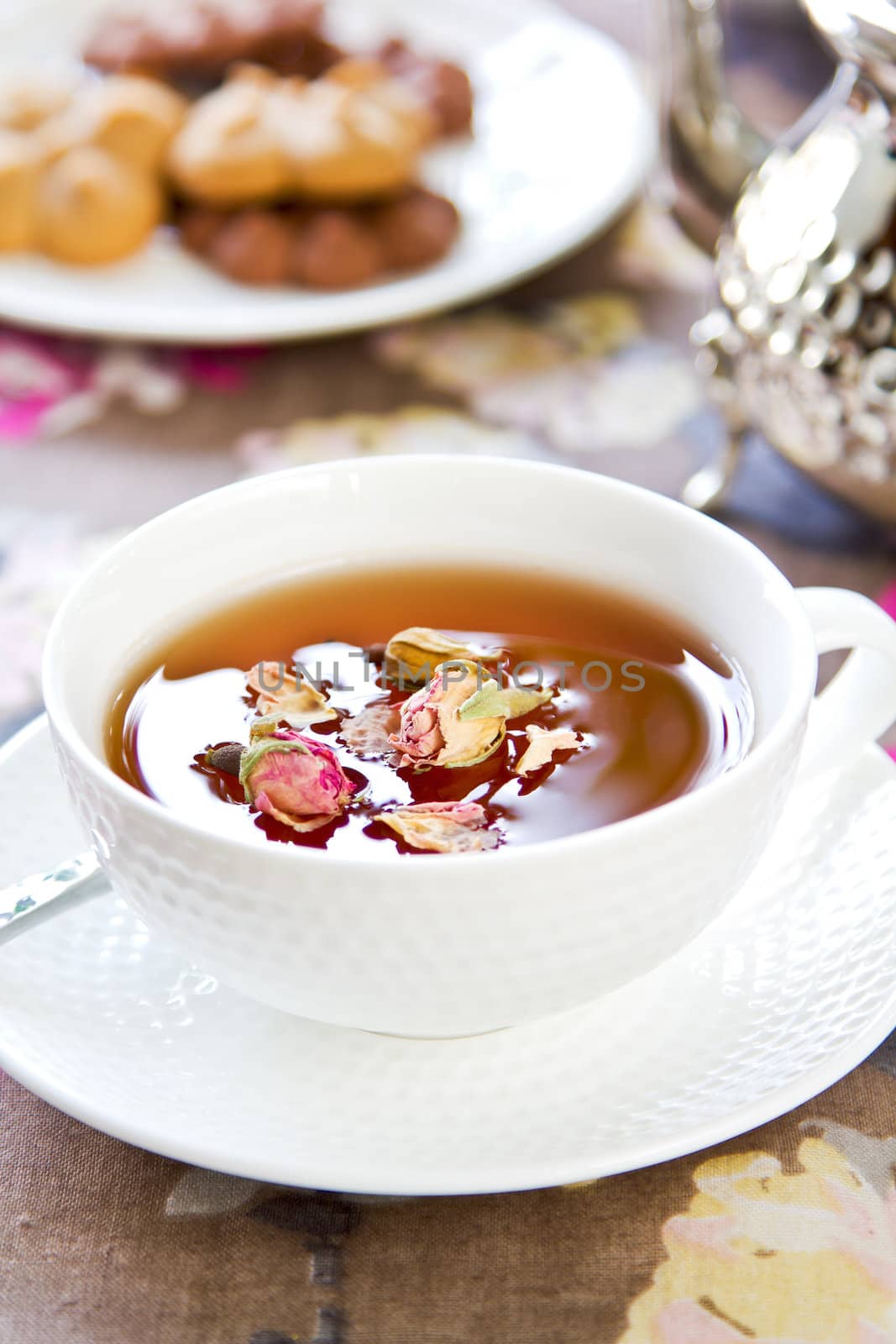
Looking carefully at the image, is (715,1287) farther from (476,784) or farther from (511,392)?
(511,392)

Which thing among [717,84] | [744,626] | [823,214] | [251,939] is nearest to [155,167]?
[717,84]

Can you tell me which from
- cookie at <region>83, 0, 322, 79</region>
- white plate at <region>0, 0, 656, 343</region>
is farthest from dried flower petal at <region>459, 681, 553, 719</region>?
cookie at <region>83, 0, 322, 79</region>

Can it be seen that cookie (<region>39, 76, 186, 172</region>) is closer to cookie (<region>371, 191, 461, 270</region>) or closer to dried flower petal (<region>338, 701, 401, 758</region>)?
cookie (<region>371, 191, 461, 270</region>)

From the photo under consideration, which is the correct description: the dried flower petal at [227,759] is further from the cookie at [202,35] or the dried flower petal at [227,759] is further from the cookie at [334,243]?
the cookie at [202,35]

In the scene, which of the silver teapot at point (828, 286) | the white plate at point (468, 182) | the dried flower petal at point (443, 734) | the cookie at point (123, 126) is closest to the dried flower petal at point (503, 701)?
the dried flower petal at point (443, 734)

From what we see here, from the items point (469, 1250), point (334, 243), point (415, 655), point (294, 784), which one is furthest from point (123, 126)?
point (469, 1250)

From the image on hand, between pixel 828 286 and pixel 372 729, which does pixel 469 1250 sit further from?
pixel 828 286
